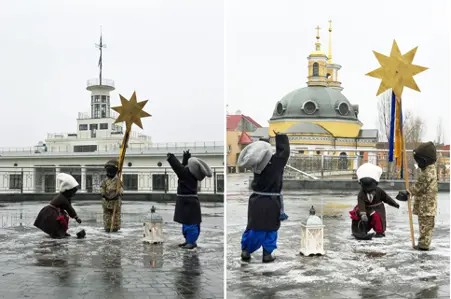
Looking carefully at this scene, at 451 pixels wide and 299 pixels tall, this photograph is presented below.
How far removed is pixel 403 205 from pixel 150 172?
8.71m

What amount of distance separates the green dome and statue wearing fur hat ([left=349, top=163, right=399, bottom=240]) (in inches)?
1290

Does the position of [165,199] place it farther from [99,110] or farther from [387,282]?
[99,110]

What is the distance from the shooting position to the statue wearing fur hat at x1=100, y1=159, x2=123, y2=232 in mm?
7273

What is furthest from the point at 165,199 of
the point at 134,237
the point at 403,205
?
the point at 134,237

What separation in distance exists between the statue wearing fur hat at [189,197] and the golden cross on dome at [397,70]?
2.19 metres

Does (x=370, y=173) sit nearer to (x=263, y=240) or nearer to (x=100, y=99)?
(x=263, y=240)

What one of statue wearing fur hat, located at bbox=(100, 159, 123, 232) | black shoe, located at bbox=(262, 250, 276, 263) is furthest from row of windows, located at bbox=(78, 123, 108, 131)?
black shoe, located at bbox=(262, 250, 276, 263)

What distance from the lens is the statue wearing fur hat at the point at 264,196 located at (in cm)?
499

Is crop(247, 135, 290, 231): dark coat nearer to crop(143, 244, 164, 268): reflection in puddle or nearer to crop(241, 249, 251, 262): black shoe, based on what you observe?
crop(241, 249, 251, 262): black shoe

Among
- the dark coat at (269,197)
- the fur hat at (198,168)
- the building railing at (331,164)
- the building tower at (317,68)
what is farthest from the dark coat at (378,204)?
the building tower at (317,68)

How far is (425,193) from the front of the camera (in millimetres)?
5555

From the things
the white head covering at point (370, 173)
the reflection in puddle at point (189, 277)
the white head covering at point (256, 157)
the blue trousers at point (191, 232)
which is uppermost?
the white head covering at point (256, 157)

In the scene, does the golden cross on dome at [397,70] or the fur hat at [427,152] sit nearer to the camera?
the golden cross on dome at [397,70]

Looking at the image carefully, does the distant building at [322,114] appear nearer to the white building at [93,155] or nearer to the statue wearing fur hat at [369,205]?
the white building at [93,155]
